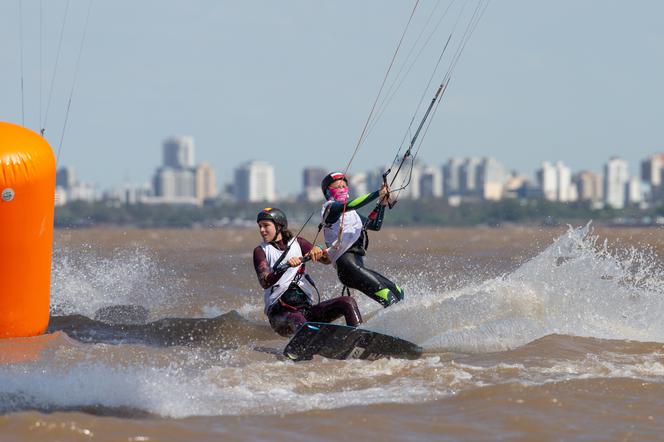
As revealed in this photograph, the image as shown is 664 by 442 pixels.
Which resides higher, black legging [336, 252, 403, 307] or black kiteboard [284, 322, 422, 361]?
black legging [336, 252, 403, 307]

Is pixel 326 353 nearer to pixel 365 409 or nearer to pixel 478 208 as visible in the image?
A: pixel 365 409

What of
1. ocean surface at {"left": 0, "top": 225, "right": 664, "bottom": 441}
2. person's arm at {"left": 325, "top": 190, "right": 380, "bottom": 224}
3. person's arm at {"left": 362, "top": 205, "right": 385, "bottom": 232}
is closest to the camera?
ocean surface at {"left": 0, "top": 225, "right": 664, "bottom": 441}

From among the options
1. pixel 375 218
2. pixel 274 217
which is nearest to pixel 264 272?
pixel 274 217

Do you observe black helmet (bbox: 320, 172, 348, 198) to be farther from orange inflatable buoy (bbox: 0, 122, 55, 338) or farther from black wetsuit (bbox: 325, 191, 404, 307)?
orange inflatable buoy (bbox: 0, 122, 55, 338)

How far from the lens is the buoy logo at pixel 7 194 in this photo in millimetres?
10039

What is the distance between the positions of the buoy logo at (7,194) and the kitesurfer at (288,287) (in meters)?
2.12

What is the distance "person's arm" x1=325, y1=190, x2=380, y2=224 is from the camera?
32.7 feet

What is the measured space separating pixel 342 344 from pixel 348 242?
1.40m

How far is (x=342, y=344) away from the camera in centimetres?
912

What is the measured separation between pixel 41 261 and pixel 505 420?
16.4 ft

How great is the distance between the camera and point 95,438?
6.91m

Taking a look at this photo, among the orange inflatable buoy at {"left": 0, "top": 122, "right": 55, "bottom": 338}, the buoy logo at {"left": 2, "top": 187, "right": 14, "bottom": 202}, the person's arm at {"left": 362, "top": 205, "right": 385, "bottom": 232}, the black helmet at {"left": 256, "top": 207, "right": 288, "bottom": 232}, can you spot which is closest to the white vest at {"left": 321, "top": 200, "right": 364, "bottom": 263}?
the person's arm at {"left": 362, "top": 205, "right": 385, "bottom": 232}

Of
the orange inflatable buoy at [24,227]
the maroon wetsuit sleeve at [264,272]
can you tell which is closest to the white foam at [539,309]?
the maroon wetsuit sleeve at [264,272]

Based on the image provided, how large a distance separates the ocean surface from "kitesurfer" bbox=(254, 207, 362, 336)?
24 cm
